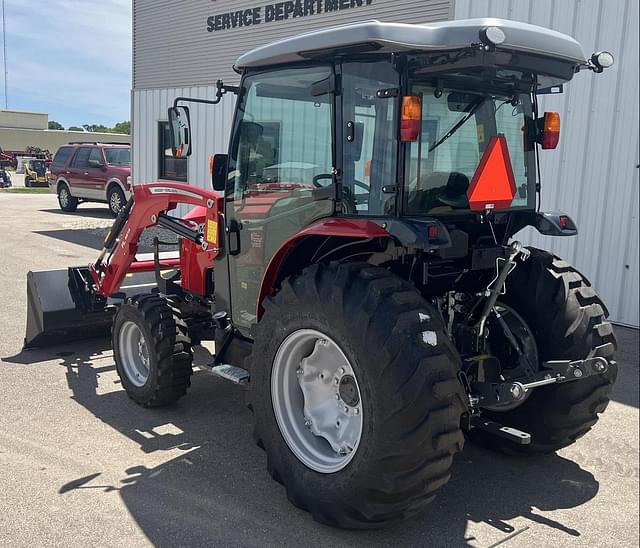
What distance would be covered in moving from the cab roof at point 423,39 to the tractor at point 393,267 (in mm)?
11

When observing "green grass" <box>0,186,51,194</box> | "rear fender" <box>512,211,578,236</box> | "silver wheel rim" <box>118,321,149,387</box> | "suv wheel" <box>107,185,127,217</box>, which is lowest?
"green grass" <box>0,186,51,194</box>

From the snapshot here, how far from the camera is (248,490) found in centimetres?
383

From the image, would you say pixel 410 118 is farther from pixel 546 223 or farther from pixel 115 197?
pixel 115 197

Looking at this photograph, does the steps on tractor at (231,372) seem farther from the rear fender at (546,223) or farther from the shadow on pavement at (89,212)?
the shadow on pavement at (89,212)

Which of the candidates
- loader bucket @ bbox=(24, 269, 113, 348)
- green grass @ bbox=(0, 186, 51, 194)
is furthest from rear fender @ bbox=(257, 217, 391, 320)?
green grass @ bbox=(0, 186, 51, 194)

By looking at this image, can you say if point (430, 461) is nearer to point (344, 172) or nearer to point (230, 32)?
point (344, 172)

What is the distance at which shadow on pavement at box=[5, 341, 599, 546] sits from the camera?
3.41 m

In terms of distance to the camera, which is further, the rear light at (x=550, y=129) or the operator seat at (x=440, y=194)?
the rear light at (x=550, y=129)

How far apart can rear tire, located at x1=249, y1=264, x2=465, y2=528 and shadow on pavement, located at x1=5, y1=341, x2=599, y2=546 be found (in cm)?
27

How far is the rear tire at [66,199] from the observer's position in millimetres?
19969

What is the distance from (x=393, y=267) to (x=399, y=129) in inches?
31.6

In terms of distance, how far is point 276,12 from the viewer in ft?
45.0

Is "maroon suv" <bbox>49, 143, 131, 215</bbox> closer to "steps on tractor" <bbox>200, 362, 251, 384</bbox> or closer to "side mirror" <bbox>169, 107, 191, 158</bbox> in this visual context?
"side mirror" <bbox>169, 107, 191, 158</bbox>

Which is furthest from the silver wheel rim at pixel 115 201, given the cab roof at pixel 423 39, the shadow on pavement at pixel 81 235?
the cab roof at pixel 423 39
